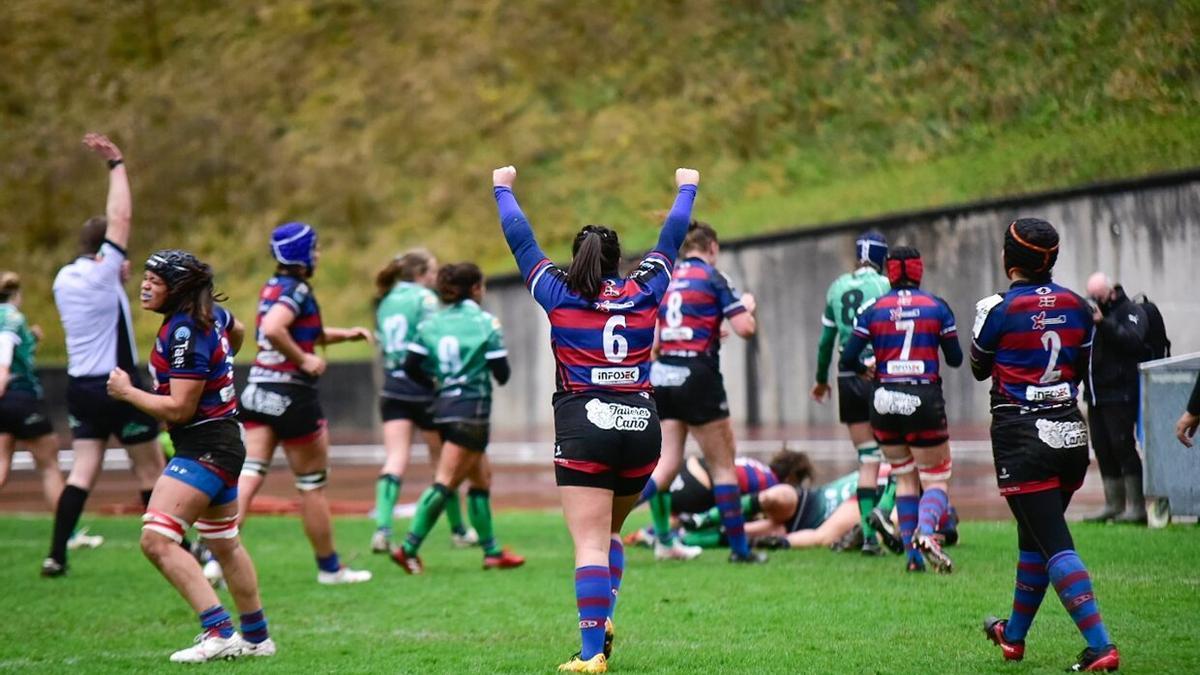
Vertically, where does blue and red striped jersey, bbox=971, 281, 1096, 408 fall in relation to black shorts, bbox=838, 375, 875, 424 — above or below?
above

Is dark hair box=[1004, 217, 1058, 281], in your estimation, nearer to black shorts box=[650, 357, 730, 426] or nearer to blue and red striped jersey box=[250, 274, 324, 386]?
black shorts box=[650, 357, 730, 426]

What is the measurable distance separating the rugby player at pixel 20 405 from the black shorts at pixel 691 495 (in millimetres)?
5180

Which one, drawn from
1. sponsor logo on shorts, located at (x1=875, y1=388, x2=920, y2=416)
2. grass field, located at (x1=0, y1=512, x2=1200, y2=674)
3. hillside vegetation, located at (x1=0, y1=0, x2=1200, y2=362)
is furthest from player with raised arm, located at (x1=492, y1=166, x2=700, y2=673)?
hillside vegetation, located at (x1=0, y1=0, x2=1200, y2=362)

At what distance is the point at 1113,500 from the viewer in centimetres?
1218

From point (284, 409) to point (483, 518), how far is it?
2.02m

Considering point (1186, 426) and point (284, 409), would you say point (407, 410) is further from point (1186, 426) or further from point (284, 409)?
point (1186, 426)

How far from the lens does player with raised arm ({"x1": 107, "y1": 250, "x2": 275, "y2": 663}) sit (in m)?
7.37

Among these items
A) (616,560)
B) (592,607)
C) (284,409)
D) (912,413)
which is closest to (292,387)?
(284,409)

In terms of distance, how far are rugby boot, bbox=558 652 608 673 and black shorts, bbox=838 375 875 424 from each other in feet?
15.7

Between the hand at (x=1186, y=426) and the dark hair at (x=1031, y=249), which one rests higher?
the dark hair at (x=1031, y=249)

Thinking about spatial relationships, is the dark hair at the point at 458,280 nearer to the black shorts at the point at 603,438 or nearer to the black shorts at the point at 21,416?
the black shorts at the point at 21,416

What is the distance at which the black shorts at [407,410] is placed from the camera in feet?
41.9

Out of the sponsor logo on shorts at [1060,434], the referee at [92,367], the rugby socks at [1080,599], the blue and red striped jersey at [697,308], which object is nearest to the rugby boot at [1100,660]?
the rugby socks at [1080,599]

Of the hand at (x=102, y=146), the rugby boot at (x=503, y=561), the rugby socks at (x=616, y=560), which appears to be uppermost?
the hand at (x=102, y=146)
